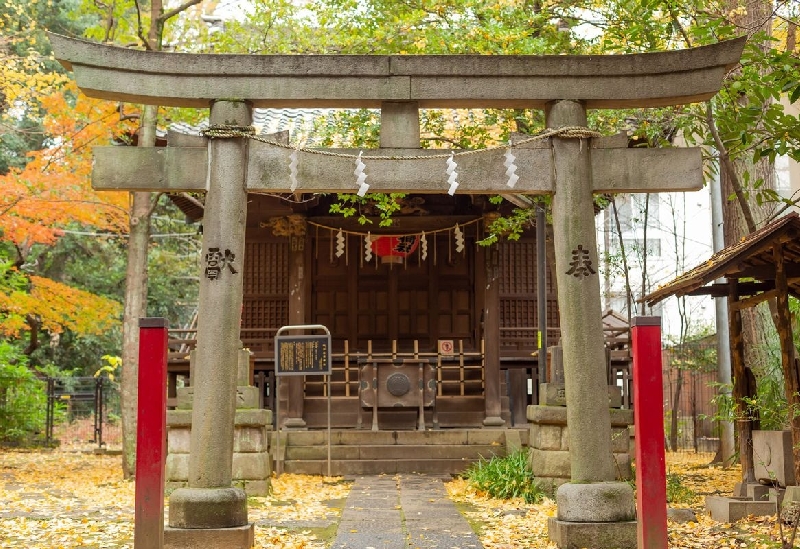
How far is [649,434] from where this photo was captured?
6.70 m

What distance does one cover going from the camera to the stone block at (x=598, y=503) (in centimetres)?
820

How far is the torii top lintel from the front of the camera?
28.7ft

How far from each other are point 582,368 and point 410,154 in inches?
109

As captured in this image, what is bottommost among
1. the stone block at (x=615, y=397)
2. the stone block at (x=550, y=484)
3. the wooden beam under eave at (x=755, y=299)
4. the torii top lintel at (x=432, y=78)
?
the stone block at (x=550, y=484)

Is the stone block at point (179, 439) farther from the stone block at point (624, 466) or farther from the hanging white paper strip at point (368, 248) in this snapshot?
the stone block at point (624, 466)

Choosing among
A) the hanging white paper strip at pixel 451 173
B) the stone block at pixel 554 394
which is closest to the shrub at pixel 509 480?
the stone block at pixel 554 394

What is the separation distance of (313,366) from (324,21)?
20.5 ft

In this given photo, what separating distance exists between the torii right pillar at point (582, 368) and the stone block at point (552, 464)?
11.8ft

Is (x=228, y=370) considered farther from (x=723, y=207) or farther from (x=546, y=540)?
(x=723, y=207)

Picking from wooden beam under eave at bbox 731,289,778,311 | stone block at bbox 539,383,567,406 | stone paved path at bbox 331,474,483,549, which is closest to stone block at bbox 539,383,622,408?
stone block at bbox 539,383,567,406

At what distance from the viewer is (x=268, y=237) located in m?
18.8

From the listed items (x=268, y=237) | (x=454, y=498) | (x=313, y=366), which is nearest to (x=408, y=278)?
(x=268, y=237)

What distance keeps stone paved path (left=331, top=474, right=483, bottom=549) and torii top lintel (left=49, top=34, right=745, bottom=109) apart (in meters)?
4.52

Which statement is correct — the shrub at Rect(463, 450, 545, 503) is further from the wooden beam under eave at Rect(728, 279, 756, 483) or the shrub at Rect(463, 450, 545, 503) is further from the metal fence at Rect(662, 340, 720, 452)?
the metal fence at Rect(662, 340, 720, 452)
